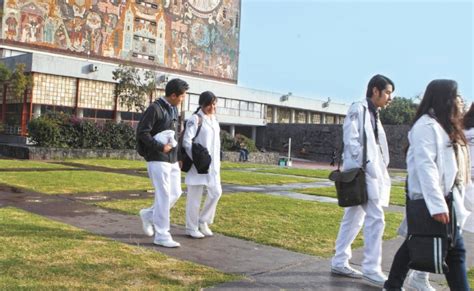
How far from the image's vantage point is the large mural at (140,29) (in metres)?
40.0

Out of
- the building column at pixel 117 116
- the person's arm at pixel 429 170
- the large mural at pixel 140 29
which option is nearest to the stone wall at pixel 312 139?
the large mural at pixel 140 29

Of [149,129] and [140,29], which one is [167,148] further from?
[140,29]

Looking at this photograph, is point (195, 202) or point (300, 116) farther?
point (300, 116)

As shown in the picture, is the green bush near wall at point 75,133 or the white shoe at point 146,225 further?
the green bush near wall at point 75,133

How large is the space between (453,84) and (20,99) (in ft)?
107

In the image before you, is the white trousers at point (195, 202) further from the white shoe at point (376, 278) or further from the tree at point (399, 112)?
the tree at point (399, 112)

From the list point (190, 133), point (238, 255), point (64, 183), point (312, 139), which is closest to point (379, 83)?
point (238, 255)

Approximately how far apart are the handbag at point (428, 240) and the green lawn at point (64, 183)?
24.6 ft

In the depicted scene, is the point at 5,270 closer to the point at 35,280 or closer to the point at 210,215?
the point at 35,280

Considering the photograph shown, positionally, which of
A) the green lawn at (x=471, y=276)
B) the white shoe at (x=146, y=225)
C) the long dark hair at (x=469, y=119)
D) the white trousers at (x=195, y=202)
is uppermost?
the long dark hair at (x=469, y=119)

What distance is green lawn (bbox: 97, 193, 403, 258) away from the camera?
19.5 feet

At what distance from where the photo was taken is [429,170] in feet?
11.2

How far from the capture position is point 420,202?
11.4 feet

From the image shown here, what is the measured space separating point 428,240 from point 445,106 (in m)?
0.97
